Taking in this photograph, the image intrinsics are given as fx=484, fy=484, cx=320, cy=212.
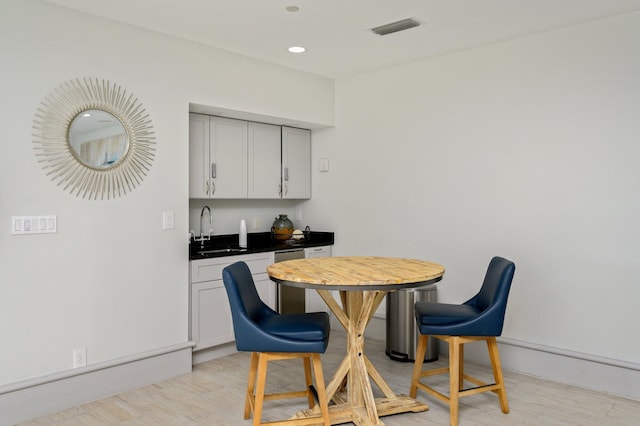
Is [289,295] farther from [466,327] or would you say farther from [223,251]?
[466,327]

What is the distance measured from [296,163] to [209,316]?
192 cm

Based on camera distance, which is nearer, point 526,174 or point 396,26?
point 396,26

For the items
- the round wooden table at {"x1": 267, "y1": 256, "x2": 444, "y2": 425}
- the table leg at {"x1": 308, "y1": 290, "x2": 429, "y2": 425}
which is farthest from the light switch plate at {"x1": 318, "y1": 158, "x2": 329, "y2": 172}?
the table leg at {"x1": 308, "y1": 290, "x2": 429, "y2": 425}

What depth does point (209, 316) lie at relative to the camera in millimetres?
3926

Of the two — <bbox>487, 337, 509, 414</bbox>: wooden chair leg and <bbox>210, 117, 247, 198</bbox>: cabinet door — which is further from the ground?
<bbox>210, 117, 247, 198</bbox>: cabinet door

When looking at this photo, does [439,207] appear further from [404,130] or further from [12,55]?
[12,55]

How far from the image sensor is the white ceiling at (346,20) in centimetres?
307

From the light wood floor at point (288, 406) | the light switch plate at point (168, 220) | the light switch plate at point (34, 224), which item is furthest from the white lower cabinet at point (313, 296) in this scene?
the light switch plate at point (34, 224)

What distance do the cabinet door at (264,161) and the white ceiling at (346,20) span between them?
85 centimetres

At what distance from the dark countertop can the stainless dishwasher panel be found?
67mm

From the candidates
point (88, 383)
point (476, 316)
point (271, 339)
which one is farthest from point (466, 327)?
point (88, 383)

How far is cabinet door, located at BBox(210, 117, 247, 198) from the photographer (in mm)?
4305

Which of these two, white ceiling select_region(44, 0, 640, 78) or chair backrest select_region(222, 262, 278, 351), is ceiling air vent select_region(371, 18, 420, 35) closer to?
white ceiling select_region(44, 0, 640, 78)

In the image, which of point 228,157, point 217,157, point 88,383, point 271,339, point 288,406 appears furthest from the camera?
point 228,157
